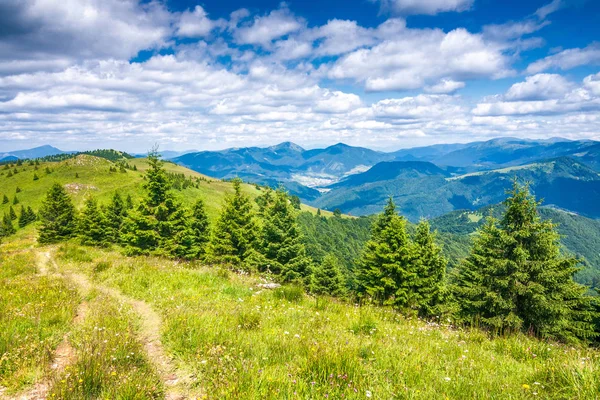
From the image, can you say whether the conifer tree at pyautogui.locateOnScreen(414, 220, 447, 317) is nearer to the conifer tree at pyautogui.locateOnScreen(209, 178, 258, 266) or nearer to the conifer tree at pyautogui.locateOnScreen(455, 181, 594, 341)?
the conifer tree at pyautogui.locateOnScreen(455, 181, 594, 341)

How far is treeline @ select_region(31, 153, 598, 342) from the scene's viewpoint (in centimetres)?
2267

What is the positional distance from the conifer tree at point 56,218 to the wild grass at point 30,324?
61.9 meters

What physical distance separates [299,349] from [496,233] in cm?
2441

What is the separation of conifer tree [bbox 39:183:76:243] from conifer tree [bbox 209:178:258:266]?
4167 cm

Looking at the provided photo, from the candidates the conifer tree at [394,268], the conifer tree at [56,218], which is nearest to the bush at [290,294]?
the conifer tree at [394,268]

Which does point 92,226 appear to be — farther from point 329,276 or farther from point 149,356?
point 149,356

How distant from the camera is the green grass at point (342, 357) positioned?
420cm

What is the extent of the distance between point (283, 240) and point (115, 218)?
48026 millimetres

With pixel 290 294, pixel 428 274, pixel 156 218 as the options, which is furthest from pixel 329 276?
pixel 290 294

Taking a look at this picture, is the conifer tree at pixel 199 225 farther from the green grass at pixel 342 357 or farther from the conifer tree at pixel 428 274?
the green grass at pixel 342 357

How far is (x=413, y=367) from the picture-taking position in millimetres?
4980

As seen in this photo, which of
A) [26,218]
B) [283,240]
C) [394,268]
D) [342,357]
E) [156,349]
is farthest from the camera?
[26,218]

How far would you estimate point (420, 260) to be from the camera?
31.6m

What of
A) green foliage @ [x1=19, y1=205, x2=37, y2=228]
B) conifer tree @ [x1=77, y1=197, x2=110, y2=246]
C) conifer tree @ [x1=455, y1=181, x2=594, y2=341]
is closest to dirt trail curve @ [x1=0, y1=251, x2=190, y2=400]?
conifer tree @ [x1=455, y1=181, x2=594, y2=341]
